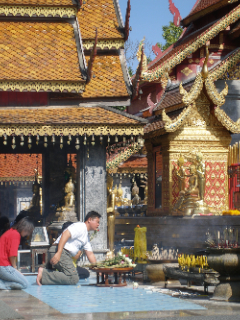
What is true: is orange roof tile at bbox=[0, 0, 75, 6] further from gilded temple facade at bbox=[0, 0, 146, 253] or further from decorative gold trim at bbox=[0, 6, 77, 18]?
decorative gold trim at bbox=[0, 6, 77, 18]

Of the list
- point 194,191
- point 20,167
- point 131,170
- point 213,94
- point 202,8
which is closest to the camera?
point 194,191

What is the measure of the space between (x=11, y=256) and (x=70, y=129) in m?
3.97

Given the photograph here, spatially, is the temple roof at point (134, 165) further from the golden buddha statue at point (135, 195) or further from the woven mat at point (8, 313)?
the woven mat at point (8, 313)

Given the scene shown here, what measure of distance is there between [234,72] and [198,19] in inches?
191

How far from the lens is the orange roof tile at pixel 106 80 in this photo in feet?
49.2

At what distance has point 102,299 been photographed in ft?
30.2

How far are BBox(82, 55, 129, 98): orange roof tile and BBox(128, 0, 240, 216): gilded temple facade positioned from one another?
467mm

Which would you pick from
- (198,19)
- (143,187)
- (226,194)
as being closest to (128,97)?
(226,194)

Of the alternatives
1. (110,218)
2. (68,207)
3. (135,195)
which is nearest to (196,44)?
(110,218)

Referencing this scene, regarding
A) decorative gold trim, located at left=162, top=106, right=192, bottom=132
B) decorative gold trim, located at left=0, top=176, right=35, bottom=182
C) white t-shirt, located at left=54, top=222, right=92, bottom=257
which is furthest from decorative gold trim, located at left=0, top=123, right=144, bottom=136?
decorative gold trim, located at left=0, top=176, right=35, bottom=182

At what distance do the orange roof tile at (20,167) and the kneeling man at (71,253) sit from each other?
1824 centimetres

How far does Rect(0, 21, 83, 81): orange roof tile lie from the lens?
47.6 ft

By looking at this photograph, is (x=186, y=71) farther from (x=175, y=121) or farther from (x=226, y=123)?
(x=175, y=121)

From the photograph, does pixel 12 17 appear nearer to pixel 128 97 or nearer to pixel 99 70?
pixel 99 70
